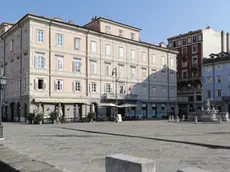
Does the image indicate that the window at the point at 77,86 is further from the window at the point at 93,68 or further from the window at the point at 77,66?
the window at the point at 93,68

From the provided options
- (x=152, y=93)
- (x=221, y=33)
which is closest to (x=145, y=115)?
(x=152, y=93)

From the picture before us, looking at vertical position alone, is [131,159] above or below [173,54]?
below

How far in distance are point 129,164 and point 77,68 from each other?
3809cm

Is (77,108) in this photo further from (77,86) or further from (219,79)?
(219,79)

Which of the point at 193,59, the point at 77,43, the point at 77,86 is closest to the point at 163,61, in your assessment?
the point at 193,59

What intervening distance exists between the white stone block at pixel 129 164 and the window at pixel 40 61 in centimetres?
3419

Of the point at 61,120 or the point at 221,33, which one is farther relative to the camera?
the point at 221,33

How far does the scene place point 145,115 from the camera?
50.3m

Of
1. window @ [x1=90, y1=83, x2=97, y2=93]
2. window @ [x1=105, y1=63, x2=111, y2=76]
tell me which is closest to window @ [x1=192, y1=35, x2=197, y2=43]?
window @ [x1=105, y1=63, x2=111, y2=76]

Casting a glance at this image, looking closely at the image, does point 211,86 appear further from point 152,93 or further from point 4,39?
point 4,39

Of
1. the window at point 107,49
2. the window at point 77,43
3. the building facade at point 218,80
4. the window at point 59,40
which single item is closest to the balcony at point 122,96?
the window at point 107,49

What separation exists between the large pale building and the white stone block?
32808 mm

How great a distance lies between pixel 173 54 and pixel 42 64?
95.2 feet

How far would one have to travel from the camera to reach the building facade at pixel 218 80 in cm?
5662
